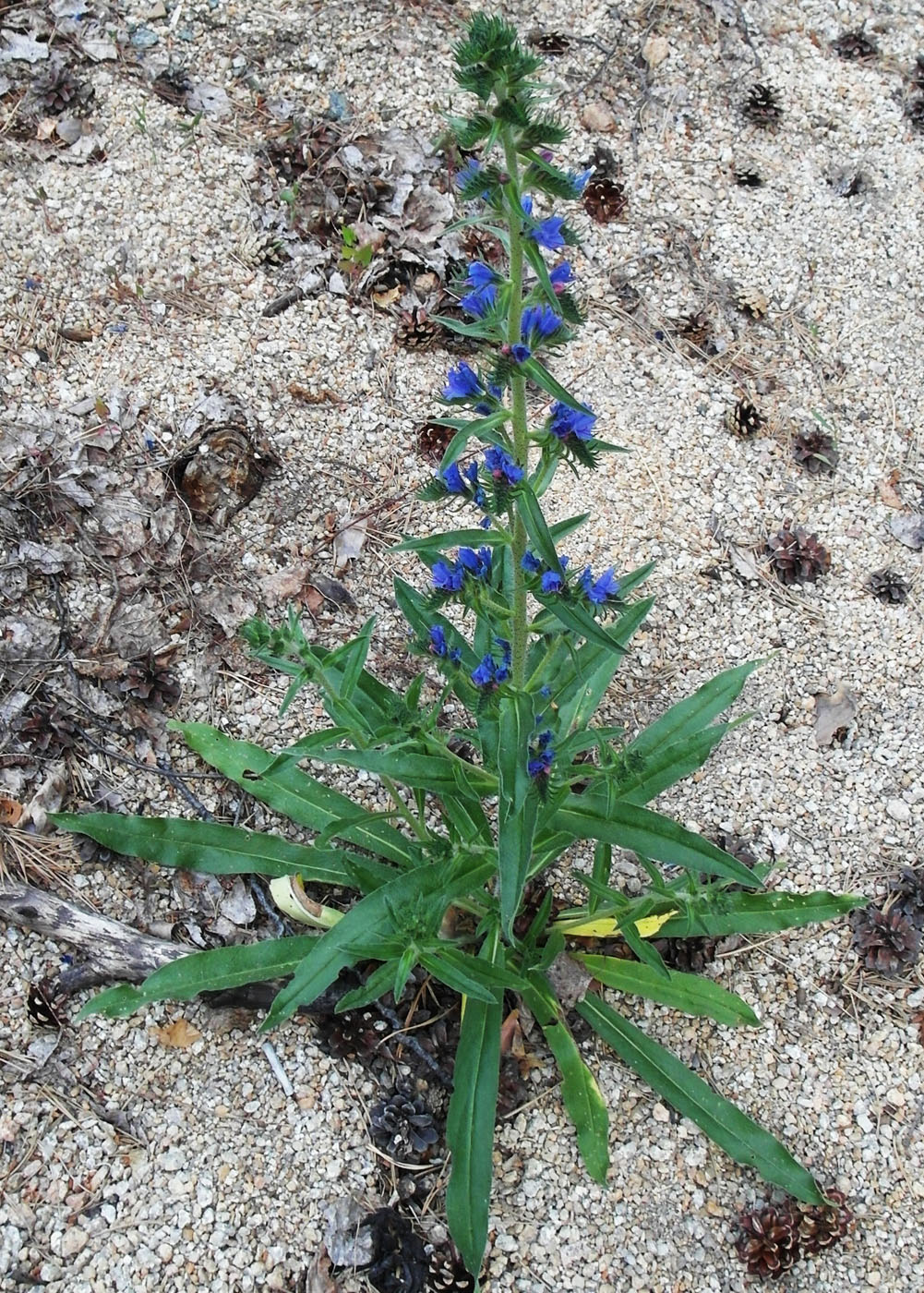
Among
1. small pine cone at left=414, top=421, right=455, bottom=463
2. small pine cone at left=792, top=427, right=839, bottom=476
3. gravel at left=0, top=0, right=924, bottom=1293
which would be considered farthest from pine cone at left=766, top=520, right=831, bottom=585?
small pine cone at left=414, top=421, right=455, bottom=463

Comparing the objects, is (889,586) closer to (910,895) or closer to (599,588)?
(910,895)

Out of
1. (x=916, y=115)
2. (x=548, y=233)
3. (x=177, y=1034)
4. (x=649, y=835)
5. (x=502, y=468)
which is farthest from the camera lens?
(x=916, y=115)

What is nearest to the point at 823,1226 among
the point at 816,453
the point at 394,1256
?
the point at 394,1256

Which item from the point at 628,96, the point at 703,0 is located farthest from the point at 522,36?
the point at 703,0

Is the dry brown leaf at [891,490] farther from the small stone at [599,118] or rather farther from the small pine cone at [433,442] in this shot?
the small stone at [599,118]

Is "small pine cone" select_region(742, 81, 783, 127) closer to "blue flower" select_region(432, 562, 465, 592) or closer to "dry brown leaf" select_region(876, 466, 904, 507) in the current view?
"dry brown leaf" select_region(876, 466, 904, 507)

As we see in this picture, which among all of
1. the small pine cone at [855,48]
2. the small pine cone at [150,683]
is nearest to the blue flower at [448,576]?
the small pine cone at [150,683]
